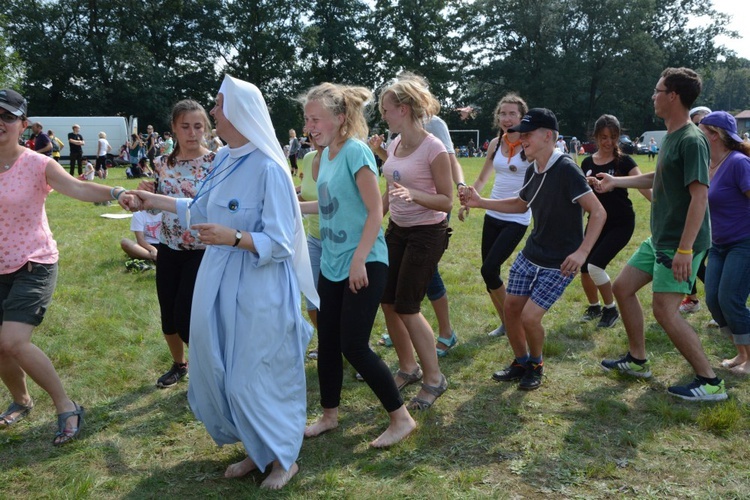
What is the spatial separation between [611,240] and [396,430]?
3074 millimetres

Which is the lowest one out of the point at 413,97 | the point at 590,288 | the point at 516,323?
the point at 590,288

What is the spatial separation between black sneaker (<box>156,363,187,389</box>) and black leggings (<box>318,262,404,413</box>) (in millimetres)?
1520

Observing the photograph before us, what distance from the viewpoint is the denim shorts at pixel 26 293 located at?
12.1 feet

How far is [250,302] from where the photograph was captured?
3121 mm

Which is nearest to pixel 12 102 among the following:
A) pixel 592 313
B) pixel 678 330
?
pixel 678 330

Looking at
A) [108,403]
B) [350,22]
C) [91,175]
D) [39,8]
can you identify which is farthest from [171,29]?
[108,403]

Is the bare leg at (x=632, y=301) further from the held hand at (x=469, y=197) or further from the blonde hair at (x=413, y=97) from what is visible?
the blonde hair at (x=413, y=97)

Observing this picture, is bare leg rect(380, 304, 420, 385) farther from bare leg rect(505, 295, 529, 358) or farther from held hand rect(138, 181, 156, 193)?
held hand rect(138, 181, 156, 193)

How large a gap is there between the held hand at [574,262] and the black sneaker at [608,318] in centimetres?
227

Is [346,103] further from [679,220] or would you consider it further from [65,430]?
[65,430]

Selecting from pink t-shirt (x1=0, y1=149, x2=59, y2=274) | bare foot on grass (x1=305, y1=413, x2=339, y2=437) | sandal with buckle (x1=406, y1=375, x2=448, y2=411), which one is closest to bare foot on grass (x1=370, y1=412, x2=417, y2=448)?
bare foot on grass (x1=305, y1=413, x2=339, y2=437)

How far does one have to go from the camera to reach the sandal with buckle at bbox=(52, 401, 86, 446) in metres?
3.81

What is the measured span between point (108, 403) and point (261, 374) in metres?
1.86

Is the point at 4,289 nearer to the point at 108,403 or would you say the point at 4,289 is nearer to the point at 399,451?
the point at 108,403
